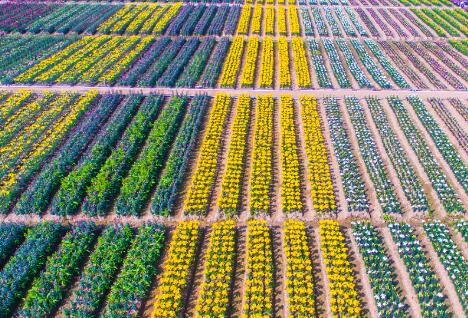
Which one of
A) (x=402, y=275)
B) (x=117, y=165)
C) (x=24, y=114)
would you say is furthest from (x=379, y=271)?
(x=24, y=114)

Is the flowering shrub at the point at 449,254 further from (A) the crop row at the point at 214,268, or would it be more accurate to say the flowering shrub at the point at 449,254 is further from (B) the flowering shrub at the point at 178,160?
(B) the flowering shrub at the point at 178,160

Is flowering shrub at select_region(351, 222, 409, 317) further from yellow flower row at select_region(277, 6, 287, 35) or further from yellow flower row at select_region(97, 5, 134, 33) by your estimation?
yellow flower row at select_region(97, 5, 134, 33)

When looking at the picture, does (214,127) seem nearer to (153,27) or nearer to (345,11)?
(153,27)

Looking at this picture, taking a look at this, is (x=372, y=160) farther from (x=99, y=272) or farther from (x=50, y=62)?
(x=50, y=62)

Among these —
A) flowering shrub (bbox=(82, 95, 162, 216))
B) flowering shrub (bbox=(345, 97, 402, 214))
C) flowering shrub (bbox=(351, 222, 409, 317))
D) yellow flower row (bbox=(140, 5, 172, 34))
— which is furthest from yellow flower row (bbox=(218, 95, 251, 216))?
yellow flower row (bbox=(140, 5, 172, 34))

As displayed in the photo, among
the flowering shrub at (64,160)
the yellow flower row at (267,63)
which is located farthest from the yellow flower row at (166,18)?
the flowering shrub at (64,160)

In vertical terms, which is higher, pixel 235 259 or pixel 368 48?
pixel 368 48

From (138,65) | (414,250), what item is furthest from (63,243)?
(138,65)
